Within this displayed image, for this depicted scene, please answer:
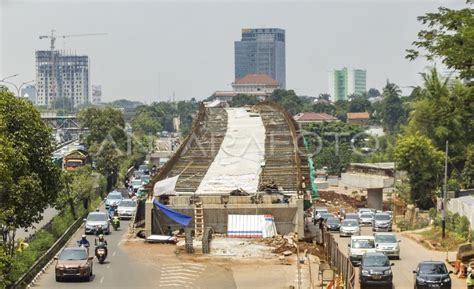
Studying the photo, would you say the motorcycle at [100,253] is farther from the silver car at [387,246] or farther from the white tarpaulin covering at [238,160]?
the white tarpaulin covering at [238,160]

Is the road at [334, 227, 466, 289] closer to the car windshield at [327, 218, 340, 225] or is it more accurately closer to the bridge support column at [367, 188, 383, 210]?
the car windshield at [327, 218, 340, 225]

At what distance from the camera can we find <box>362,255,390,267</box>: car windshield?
3809cm

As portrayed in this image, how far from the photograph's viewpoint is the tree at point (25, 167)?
38000 mm

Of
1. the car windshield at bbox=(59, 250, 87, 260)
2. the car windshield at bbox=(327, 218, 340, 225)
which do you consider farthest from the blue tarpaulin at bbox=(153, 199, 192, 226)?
the car windshield at bbox=(59, 250, 87, 260)

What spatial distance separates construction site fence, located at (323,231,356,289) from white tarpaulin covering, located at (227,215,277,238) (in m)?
4.47

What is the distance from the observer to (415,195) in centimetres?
7788

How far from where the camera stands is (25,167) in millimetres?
39375

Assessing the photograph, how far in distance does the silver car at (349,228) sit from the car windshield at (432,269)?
19.8 metres

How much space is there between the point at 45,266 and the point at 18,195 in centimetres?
539

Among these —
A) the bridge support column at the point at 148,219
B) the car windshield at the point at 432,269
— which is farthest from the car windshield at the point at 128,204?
the car windshield at the point at 432,269

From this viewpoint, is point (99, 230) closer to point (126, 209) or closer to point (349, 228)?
point (126, 209)

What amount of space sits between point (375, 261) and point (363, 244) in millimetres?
5724

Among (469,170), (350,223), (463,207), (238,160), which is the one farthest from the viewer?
(469,170)

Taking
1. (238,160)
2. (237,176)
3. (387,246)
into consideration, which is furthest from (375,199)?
(387,246)
